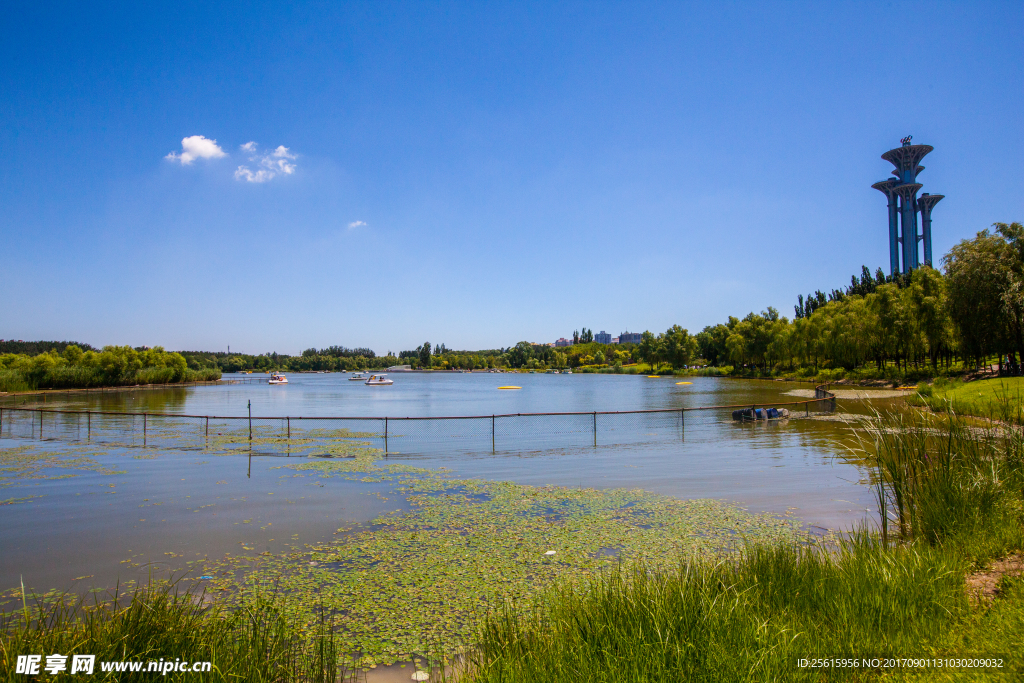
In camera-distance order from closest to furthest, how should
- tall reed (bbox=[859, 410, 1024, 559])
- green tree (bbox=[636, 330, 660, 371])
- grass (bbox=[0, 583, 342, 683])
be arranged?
grass (bbox=[0, 583, 342, 683]) < tall reed (bbox=[859, 410, 1024, 559]) < green tree (bbox=[636, 330, 660, 371])

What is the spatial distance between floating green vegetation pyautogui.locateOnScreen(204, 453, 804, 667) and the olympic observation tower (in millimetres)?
158585

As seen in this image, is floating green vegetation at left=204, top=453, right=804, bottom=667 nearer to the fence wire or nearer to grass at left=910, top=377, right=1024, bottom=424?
grass at left=910, top=377, right=1024, bottom=424

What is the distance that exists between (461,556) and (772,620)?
17.8 feet

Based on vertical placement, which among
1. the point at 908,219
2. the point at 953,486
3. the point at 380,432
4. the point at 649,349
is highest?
the point at 908,219

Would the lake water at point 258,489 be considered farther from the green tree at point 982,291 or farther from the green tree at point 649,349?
the green tree at point 649,349

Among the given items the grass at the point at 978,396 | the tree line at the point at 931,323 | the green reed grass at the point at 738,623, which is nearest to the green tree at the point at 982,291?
the tree line at the point at 931,323

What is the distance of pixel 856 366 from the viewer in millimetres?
75312

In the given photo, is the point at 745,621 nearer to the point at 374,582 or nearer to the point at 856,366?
the point at 374,582

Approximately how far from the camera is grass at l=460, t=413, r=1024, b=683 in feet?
13.1

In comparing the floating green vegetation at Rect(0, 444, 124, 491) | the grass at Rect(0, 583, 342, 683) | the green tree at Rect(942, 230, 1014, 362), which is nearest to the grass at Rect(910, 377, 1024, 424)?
the green tree at Rect(942, 230, 1014, 362)

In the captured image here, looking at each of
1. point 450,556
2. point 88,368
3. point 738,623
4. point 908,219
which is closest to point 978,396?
point 450,556

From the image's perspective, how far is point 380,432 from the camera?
97.7 feet

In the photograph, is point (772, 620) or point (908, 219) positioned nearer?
point (772, 620)

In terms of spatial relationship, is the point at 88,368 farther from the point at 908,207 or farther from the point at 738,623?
the point at 908,207
